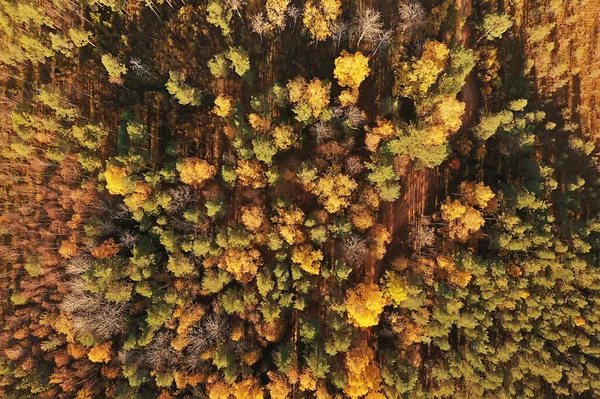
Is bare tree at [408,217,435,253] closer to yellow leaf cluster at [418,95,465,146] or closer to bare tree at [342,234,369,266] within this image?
bare tree at [342,234,369,266]

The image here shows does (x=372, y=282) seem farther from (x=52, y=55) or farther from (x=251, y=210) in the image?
(x=52, y=55)

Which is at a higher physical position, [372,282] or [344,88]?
[344,88]

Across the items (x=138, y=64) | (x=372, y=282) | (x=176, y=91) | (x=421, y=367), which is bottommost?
(x=421, y=367)

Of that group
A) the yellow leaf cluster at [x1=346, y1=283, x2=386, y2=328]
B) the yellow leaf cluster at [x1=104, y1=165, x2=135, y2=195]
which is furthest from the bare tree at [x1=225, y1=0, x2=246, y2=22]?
the yellow leaf cluster at [x1=346, y1=283, x2=386, y2=328]

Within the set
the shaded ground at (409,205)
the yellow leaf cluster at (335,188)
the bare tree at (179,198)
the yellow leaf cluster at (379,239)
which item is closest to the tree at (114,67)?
the bare tree at (179,198)

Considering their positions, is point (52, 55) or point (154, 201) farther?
point (52, 55)

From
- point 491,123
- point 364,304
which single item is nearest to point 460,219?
point 491,123

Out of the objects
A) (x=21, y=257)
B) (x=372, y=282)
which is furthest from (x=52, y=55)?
(x=372, y=282)
